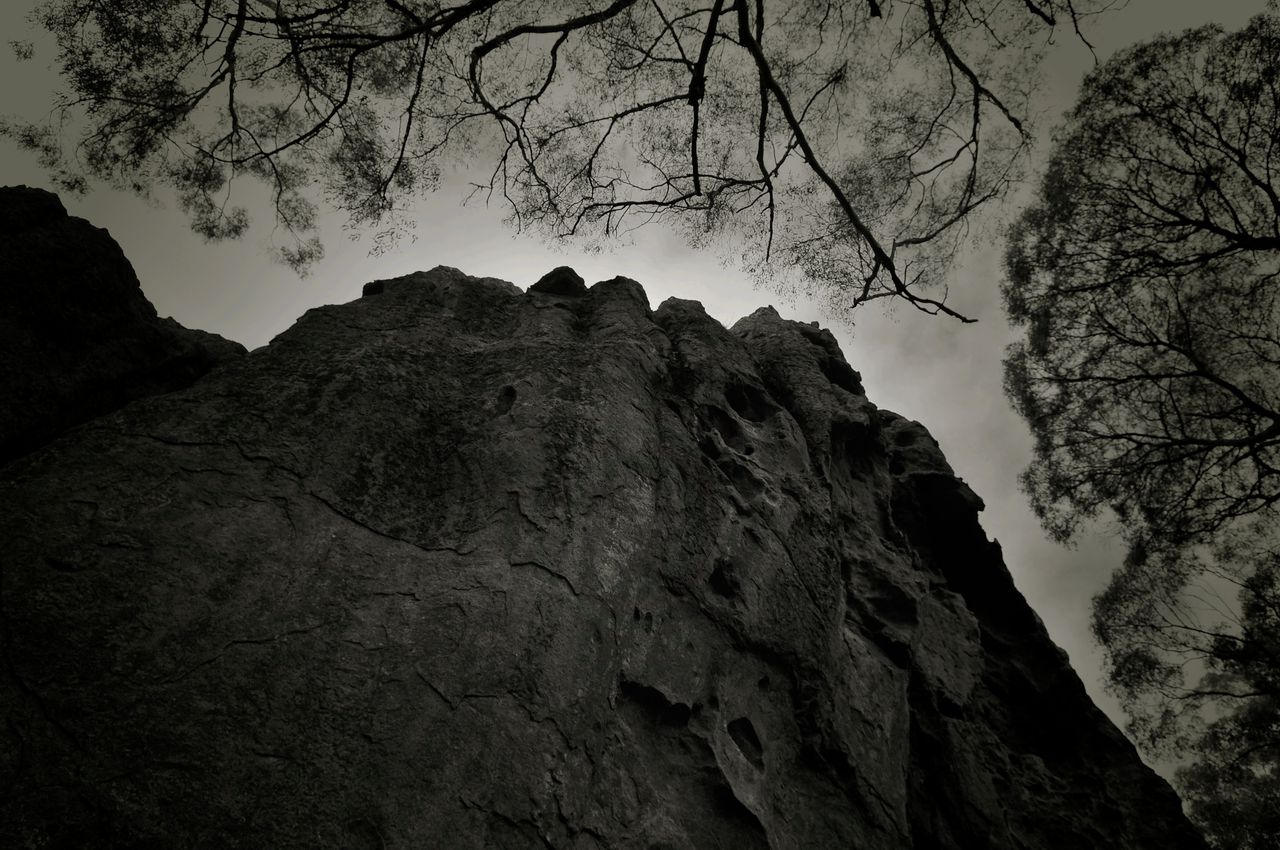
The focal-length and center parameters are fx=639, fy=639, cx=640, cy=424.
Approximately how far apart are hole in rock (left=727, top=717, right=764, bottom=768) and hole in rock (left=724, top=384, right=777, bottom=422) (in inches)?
137

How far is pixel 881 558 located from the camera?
292 inches

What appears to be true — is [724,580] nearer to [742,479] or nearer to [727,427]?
[742,479]

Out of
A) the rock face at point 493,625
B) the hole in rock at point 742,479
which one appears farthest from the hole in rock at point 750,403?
the hole in rock at point 742,479

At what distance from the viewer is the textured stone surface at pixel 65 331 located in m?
4.22

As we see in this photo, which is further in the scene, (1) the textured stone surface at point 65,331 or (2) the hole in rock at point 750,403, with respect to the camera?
(2) the hole in rock at point 750,403

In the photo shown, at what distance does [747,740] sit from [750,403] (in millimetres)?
3816

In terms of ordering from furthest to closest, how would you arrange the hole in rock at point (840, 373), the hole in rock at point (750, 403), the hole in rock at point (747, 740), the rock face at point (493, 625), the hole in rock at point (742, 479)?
the hole in rock at point (840, 373)
the hole in rock at point (750, 403)
the hole in rock at point (742, 479)
the hole in rock at point (747, 740)
the rock face at point (493, 625)

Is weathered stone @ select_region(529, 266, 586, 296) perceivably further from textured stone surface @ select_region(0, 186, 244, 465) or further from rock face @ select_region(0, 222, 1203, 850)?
textured stone surface @ select_region(0, 186, 244, 465)

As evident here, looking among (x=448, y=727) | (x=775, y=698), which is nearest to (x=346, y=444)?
(x=448, y=727)

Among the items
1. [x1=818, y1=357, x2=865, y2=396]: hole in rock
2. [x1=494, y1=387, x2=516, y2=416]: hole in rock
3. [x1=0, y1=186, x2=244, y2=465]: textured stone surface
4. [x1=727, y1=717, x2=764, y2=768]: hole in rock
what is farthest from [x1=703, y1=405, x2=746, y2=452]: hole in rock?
[x1=0, y1=186, x2=244, y2=465]: textured stone surface

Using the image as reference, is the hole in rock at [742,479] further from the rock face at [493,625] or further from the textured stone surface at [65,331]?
the textured stone surface at [65,331]

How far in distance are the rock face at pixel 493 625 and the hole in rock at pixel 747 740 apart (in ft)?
0.07

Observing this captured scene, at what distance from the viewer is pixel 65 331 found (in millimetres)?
4629

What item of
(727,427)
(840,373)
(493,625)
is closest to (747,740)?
(493,625)
